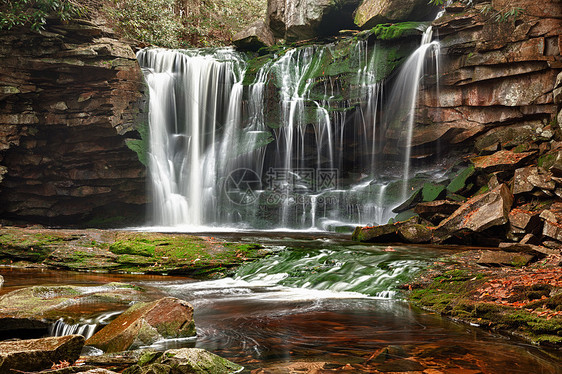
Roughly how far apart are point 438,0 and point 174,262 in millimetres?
10948

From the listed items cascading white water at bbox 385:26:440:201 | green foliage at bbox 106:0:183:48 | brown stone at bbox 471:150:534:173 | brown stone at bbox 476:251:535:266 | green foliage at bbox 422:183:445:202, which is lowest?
brown stone at bbox 476:251:535:266

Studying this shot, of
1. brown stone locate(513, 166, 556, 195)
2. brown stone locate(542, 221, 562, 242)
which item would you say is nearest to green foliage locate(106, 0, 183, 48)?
brown stone locate(513, 166, 556, 195)

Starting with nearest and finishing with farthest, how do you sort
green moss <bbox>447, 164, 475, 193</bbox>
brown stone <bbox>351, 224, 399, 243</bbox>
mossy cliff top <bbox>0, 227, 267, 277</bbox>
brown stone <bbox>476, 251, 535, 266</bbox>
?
brown stone <bbox>476, 251, 535, 266</bbox> < mossy cliff top <bbox>0, 227, 267, 277</bbox> < brown stone <bbox>351, 224, 399, 243</bbox> < green moss <bbox>447, 164, 475, 193</bbox>

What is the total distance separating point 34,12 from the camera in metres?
14.8

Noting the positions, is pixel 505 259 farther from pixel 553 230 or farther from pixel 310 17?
pixel 310 17

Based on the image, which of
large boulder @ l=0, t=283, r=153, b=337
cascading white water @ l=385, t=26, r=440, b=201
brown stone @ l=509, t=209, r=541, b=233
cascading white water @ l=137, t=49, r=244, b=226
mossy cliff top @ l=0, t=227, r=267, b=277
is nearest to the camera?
large boulder @ l=0, t=283, r=153, b=337

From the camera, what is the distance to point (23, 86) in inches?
631

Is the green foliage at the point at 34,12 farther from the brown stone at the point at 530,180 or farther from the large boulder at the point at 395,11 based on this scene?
the brown stone at the point at 530,180

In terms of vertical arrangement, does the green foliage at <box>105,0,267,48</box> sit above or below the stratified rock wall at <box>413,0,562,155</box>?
above

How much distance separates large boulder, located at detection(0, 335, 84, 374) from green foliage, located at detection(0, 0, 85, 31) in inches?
563

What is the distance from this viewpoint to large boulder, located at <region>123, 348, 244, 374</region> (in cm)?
330

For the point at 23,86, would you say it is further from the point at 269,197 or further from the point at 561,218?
the point at 561,218

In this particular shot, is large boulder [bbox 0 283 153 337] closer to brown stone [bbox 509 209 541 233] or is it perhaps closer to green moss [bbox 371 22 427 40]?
brown stone [bbox 509 209 541 233]

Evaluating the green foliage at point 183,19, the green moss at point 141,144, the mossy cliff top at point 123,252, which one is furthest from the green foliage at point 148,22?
the mossy cliff top at point 123,252
